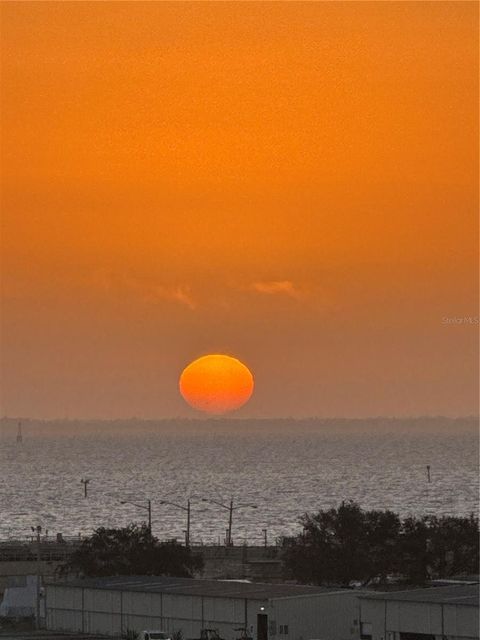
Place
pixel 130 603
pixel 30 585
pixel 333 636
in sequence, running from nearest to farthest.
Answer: pixel 333 636, pixel 130 603, pixel 30 585

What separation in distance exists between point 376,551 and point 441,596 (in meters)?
27.7

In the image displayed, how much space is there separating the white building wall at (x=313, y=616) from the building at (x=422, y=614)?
1431 mm

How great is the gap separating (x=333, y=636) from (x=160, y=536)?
11442 centimetres

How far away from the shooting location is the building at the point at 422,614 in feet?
203

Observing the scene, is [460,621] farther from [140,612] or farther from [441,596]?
[140,612]

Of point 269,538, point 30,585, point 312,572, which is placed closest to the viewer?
point 30,585

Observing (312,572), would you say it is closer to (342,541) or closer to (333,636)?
(342,541)

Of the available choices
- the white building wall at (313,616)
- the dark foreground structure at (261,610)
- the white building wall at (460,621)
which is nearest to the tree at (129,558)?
the dark foreground structure at (261,610)

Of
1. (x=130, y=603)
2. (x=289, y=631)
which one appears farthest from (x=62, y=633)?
(x=289, y=631)

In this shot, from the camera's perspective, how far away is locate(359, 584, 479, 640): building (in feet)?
203

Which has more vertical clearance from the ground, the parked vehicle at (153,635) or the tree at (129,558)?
the tree at (129,558)

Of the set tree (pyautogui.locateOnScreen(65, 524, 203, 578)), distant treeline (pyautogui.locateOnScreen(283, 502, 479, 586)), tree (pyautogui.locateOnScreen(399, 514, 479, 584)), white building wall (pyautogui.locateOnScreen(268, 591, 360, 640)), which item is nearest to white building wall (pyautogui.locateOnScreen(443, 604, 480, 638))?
white building wall (pyautogui.locateOnScreen(268, 591, 360, 640))

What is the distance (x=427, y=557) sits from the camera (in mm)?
91750

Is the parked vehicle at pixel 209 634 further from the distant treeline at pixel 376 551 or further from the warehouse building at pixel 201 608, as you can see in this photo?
the distant treeline at pixel 376 551
